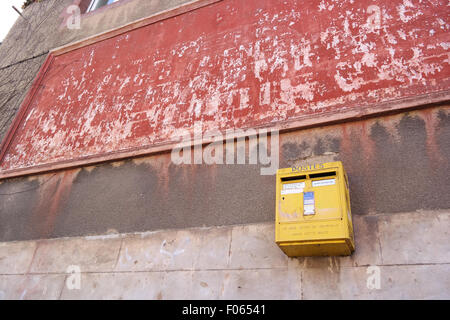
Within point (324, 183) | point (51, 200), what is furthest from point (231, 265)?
point (51, 200)

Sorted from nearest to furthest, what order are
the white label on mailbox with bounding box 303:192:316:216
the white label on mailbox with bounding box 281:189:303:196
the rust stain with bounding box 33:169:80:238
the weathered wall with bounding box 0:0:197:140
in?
the white label on mailbox with bounding box 303:192:316:216 < the white label on mailbox with bounding box 281:189:303:196 < the rust stain with bounding box 33:169:80:238 < the weathered wall with bounding box 0:0:197:140

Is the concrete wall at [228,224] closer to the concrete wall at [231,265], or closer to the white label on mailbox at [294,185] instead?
the concrete wall at [231,265]

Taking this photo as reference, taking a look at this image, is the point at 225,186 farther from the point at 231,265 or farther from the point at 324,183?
the point at 324,183

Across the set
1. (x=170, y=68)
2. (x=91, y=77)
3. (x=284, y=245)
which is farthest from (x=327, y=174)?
(x=91, y=77)

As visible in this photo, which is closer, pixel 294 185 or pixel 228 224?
pixel 294 185

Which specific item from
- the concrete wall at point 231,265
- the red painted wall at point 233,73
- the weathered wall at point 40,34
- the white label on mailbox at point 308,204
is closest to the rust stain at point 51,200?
the concrete wall at point 231,265

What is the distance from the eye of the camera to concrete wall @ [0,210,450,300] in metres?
2.97

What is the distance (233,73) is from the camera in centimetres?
515

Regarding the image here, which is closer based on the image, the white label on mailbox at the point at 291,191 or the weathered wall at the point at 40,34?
the white label on mailbox at the point at 291,191

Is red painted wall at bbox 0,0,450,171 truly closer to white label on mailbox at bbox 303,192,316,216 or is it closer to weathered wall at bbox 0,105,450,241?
weathered wall at bbox 0,105,450,241

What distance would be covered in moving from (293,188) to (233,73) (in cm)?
251

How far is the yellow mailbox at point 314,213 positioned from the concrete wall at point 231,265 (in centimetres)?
22

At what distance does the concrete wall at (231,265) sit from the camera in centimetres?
297

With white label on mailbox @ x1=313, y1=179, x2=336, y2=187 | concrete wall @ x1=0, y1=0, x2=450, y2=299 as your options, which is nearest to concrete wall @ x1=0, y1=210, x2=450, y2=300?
concrete wall @ x1=0, y1=0, x2=450, y2=299
